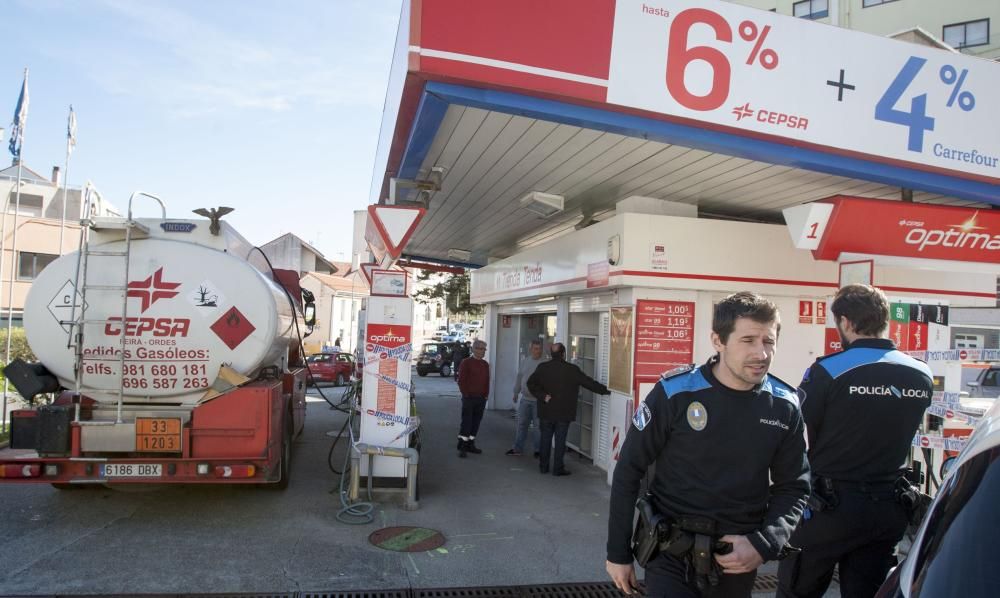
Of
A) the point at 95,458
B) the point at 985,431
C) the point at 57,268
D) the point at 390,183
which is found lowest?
the point at 95,458

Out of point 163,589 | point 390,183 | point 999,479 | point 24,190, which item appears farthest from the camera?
point 24,190

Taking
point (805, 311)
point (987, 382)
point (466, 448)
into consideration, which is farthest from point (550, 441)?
point (987, 382)

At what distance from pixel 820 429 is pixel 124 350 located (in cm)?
569

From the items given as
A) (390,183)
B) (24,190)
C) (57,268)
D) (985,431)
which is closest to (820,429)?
(985,431)

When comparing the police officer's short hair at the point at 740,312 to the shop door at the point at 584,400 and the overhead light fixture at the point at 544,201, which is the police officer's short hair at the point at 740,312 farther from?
the shop door at the point at 584,400

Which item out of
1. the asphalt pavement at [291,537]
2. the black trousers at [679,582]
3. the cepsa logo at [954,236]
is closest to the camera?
the black trousers at [679,582]

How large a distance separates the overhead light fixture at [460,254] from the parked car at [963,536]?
14.2m

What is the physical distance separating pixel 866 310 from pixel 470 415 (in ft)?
23.2

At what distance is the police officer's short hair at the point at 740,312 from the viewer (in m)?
2.71

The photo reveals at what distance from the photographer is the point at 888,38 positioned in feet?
20.2

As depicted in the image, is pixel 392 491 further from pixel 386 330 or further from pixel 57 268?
pixel 57 268

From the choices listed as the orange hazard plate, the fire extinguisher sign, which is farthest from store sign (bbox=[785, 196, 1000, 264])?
the orange hazard plate

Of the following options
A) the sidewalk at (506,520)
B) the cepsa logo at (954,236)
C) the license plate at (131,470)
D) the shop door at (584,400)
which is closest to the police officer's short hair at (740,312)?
the sidewalk at (506,520)

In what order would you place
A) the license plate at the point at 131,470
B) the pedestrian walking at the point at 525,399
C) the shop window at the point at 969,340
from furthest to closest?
the shop window at the point at 969,340 < the pedestrian walking at the point at 525,399 < the license plate at the point at 131,470
